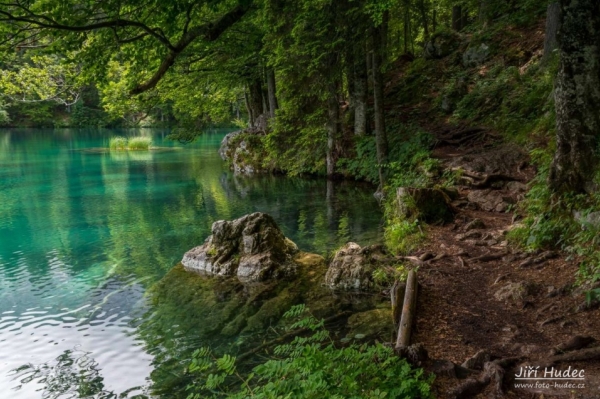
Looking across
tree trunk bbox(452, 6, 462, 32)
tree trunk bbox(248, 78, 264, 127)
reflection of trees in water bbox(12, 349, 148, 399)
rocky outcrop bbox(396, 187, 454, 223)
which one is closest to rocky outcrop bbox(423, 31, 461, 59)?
tree trunk bbox(452, 6, 462, 32)

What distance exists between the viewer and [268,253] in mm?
11453

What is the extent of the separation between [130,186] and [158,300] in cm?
1723

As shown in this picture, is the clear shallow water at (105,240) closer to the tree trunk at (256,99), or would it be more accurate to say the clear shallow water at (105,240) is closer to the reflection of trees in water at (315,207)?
the reflection of trees in water at (315,207)

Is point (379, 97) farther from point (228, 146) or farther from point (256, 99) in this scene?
point (228, 146)

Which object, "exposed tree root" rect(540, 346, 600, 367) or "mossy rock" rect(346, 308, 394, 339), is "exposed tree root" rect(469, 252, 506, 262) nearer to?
"mossy rock" rect(346, 308, 394, 339)

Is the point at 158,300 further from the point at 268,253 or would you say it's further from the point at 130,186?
the point at 130,186

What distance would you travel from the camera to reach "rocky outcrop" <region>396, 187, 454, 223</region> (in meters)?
11.9

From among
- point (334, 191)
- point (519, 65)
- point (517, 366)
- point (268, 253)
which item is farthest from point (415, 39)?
point (517, 366)

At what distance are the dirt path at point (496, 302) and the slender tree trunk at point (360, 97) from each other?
35.3ft

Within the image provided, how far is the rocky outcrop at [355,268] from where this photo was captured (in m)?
9.70

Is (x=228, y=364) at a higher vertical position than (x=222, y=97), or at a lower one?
lower

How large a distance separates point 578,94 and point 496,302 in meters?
3.91

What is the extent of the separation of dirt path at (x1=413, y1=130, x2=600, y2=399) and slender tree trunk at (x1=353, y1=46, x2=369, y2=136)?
1076cm

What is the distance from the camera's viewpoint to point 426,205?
12.0 meters
